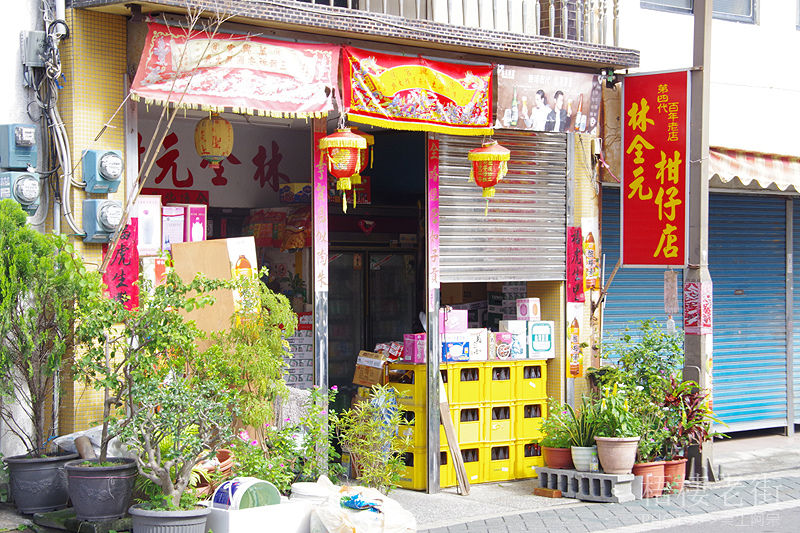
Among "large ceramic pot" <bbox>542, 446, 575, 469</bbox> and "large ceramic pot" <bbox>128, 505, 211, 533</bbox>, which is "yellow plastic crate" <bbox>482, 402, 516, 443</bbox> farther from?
"large ceramic pot" <bbox>128, 505, 211, 533</bbox>

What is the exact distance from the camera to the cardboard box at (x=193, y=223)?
8.54 meters

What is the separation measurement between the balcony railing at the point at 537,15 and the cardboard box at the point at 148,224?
11.5 feet

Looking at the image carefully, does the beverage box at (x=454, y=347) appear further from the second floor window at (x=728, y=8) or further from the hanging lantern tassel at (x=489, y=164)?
the second floor window at (x=728, y=8)

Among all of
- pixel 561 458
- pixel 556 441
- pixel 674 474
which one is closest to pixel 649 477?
pixel 674 474

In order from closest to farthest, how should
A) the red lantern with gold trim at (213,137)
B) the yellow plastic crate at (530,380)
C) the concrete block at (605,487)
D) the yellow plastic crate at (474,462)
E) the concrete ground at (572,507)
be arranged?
the concrete ground at (572,507) < the red lantern with gold trim at (213,137) < the concrete block at (605,487) < the yellow plastic crate at (474,462) < the yellow plastic crate at (530,380)

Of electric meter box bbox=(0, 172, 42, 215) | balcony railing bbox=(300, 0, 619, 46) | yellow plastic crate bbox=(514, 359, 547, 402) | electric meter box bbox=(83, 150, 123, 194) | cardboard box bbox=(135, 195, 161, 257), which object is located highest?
balcony railing bbox=(300, 0, 619, 46)

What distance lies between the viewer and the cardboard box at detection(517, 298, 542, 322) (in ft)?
34.0

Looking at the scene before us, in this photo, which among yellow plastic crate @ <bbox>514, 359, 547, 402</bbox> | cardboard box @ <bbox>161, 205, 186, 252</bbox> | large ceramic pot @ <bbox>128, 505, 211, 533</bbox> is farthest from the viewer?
yellow plastic crate @ <bbox>514, 359, 547, 402</bbox>

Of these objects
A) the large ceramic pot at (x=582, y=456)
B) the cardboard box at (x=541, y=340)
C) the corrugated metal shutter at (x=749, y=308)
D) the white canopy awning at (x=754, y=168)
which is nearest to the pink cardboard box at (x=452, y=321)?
the cardboard box at (x=541, y=340)

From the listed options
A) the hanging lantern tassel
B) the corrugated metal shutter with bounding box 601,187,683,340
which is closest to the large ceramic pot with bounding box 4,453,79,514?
the hanging lantern tassel

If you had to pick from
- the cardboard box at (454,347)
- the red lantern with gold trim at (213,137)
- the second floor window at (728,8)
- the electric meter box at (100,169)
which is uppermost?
the second floor window at (728,8)

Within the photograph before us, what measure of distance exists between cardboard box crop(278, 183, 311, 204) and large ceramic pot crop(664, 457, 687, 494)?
16.5ft

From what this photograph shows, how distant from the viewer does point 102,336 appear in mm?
6801

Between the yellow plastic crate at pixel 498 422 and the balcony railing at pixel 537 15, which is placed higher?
the balcony railing at pixel 537 15
